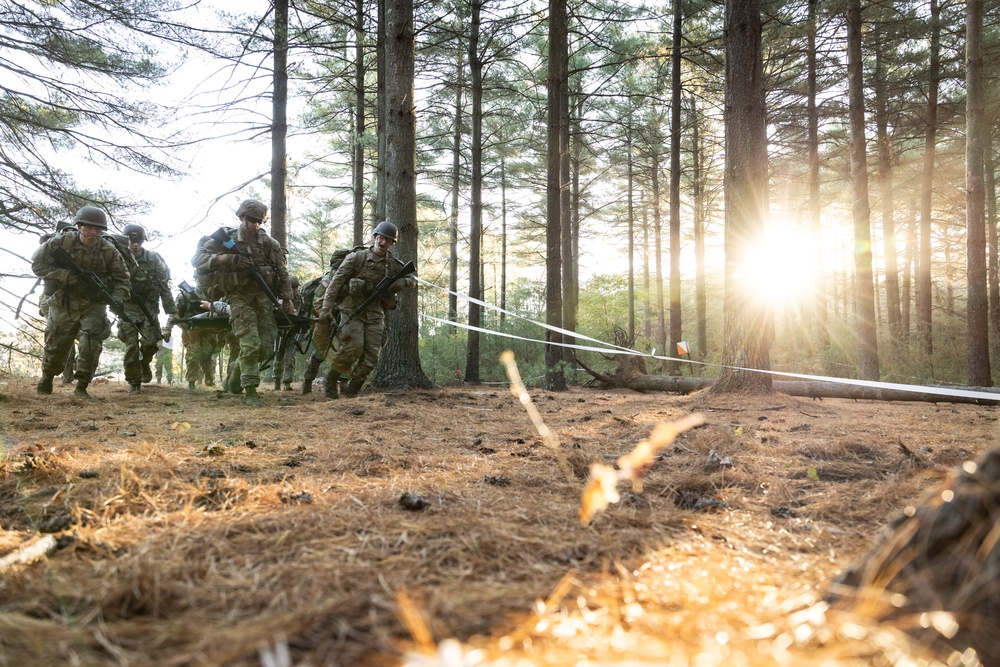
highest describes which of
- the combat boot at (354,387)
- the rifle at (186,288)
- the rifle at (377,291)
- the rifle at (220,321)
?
the rifle at (186,288)

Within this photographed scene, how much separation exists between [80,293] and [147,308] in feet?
5.96

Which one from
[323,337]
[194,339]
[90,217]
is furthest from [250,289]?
[194,339]

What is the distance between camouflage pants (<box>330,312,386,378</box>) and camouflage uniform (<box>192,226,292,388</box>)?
928 millimetres

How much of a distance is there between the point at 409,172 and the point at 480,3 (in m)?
6.30

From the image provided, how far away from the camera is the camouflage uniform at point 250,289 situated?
21.6 ft

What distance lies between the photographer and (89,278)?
6.47 metres

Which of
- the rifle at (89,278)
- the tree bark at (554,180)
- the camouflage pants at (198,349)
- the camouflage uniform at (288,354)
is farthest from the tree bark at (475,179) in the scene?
the rifle at (89,278)

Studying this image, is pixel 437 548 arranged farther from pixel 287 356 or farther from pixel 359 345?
pixel 287 356

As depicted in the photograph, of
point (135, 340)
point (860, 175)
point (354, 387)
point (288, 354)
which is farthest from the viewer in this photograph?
point (860, 175)

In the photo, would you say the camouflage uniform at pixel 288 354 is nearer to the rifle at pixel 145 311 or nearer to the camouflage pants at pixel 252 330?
the camouflage pants at pixel 252 330

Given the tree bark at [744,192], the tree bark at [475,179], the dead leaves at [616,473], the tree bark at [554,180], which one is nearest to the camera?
the dead leaves at [616,473]

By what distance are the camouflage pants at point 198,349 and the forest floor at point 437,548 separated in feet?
17.4

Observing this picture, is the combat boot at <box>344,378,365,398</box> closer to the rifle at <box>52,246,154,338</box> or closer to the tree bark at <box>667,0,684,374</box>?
the rifle at <box>52,246,154,338</box>

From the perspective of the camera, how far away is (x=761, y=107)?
655 cm
